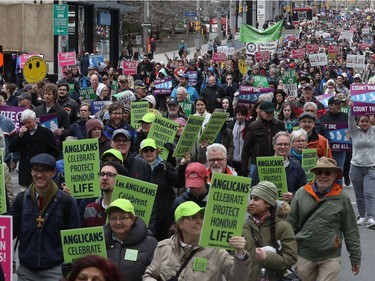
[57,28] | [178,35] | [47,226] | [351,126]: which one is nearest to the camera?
[47,226]

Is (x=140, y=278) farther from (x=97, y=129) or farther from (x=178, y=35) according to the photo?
(x=178, y=35)

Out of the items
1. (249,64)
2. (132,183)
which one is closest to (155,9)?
(249,64)

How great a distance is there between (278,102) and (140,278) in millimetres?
11589

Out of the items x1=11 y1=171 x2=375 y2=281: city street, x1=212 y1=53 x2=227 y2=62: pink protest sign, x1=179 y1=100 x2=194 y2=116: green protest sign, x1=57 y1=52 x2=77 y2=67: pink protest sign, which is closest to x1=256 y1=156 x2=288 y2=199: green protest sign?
x1=11 y1=171 x2=375 y2=281: city street

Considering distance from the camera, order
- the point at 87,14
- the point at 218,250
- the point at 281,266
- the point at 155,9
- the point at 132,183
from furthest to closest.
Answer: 1. the point at 155,9
2. the point at 87,14
3. the point at 132,183
4. the point at 281,266
5. the point at 218,250

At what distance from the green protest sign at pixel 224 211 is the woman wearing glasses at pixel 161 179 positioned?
3.12 m

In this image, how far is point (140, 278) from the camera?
7289mm

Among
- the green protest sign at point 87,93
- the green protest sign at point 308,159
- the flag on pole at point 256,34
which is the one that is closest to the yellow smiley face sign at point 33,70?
the green protest sign at point 87,93

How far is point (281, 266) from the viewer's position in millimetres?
7500

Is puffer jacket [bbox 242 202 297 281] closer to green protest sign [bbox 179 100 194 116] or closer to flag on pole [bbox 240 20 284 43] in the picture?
green protest sign [bbox 179 100 194 116]

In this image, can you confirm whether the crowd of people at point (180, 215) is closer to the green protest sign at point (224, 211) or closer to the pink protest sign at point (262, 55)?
the green protest sign at point (224, 211)

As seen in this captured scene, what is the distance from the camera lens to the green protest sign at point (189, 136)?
11.7 m

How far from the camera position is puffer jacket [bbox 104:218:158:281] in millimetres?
7273

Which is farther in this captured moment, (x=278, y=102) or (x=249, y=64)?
(x=249, y=64)
